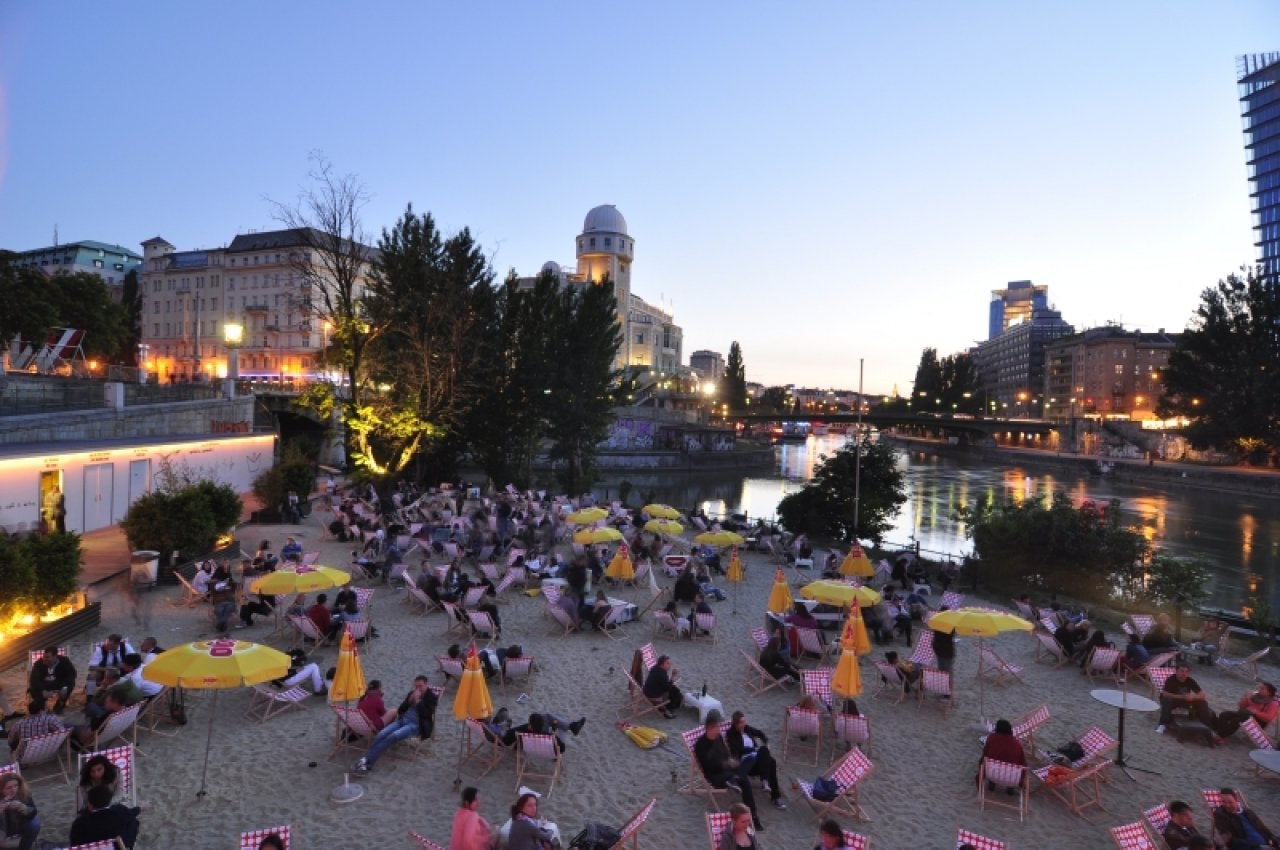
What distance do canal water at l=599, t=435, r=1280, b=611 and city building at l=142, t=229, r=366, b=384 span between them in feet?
144

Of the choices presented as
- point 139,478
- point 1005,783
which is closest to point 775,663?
point 1005,783

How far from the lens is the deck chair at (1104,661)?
1168 cm

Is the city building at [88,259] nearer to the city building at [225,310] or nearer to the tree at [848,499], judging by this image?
the city building at [225,310]

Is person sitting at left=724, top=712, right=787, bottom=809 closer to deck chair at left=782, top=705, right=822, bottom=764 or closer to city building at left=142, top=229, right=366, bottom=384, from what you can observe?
deck chair at left=782, top=705, right=822, bottom=764

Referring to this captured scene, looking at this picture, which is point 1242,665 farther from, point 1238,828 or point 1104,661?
point 1238,828

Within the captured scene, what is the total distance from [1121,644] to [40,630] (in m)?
18.2

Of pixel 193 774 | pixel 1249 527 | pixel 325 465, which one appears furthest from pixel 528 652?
pixel 1249 527

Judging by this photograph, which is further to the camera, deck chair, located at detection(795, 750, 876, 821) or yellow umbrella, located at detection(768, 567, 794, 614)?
yellow umbrella, located at detection(768, 567, 794, 614)

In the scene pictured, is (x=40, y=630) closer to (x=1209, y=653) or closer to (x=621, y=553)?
(x=621, y=553)

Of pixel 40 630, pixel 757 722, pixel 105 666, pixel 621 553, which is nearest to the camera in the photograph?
pixel 105 666

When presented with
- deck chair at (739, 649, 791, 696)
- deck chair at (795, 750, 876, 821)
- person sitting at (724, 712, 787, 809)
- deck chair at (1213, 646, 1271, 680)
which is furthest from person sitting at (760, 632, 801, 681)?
deck chair at (1213, 646, 1271, 680)

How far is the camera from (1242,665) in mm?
12352

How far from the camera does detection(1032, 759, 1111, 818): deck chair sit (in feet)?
25.3

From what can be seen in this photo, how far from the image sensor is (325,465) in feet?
146
